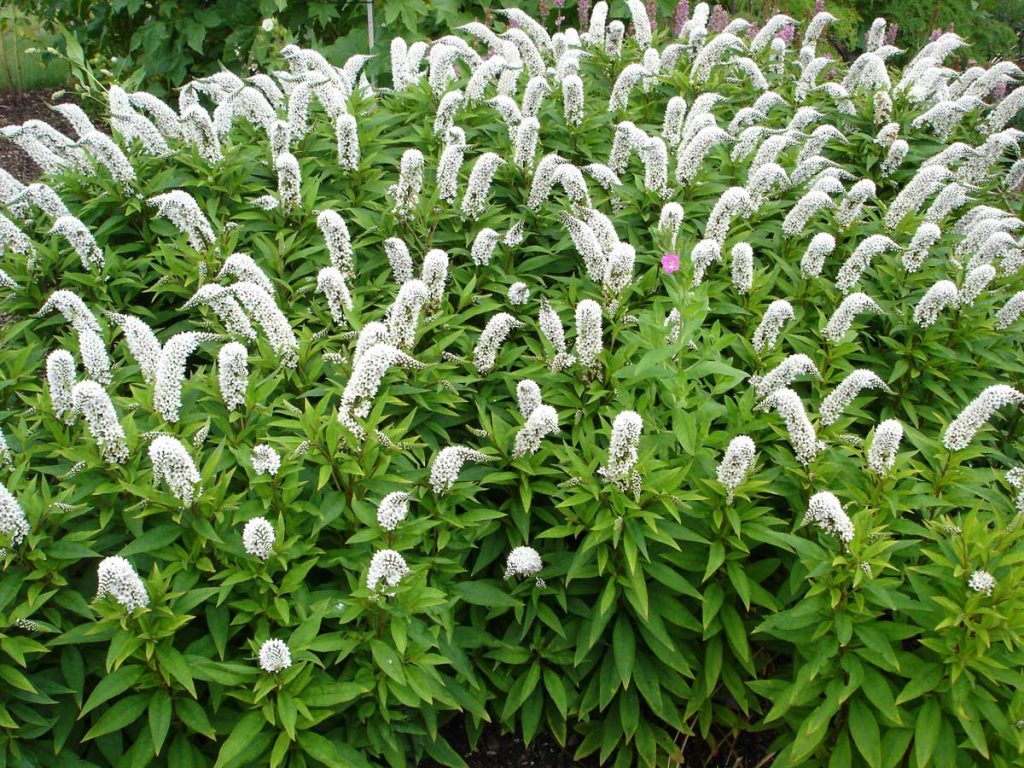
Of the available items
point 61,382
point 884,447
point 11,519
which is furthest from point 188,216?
point 884,447

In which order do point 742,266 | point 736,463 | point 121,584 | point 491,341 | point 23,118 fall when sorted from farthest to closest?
point 23,118 → point 742,266 → point 491,341 → point 736,463 → point 121,584

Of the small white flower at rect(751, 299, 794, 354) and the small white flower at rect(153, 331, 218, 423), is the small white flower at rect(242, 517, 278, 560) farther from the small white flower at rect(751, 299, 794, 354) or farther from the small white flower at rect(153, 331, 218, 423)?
the small white flower at rect(751, 299, 794, 354)

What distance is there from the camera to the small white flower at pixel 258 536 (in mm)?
3047

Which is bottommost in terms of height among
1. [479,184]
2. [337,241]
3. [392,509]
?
[392,509]

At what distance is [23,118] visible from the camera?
11062mm

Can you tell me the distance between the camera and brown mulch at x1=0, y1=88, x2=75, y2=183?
9.48m

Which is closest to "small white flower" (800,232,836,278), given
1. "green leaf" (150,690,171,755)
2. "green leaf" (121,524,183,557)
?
"green leaf" (121,524,183,557)

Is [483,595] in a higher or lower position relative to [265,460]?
lower

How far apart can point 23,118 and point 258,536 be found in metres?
10.3

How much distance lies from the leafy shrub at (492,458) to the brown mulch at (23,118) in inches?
201

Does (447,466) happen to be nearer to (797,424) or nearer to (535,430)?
(535,430)

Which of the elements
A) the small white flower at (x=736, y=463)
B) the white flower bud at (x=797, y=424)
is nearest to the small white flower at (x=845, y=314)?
the white flower bud at (x=797, y=424)

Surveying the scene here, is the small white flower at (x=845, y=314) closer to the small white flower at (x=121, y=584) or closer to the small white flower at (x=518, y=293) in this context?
the small white flower at (x=518, y=293)

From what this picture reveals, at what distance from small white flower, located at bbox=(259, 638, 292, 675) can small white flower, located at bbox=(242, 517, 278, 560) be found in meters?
0.31
